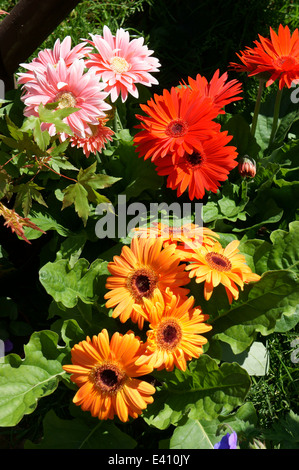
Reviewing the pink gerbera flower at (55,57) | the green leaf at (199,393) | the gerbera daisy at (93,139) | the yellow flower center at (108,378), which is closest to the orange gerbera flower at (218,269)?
the green leaf at (199,393)

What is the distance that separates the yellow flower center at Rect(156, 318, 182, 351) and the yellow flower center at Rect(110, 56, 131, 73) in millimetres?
835

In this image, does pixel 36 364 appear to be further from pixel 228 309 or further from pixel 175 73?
pixel 175 73

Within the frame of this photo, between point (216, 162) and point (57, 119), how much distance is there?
55 cm

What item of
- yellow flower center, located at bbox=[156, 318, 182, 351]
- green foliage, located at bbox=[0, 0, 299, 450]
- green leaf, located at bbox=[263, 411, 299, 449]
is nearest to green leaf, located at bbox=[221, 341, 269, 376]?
green foliage, located at bbox=[0, 0, 299, 450]

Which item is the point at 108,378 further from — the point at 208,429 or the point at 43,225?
the point at 43,225

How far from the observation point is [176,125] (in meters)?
1.83

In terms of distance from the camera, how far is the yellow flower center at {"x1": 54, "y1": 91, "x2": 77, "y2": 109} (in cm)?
173

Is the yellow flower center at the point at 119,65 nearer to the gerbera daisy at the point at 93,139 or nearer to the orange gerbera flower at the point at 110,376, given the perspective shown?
the gerbera daisy at the point at 93,139

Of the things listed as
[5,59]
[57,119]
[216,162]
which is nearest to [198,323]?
[216,162]

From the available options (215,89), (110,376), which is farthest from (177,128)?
(110,376)

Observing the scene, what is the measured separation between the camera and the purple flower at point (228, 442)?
1.50m

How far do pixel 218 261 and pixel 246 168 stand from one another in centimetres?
43

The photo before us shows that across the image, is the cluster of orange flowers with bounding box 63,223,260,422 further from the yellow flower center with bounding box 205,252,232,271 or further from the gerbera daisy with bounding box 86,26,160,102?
the gerbera daisy with bounding box 86,26,160,102

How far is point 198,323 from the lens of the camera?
1.62m
